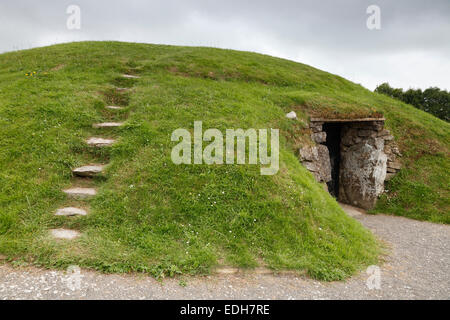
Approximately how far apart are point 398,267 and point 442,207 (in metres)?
8.07

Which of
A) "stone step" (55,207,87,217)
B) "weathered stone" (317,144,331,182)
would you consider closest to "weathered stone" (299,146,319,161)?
"weathered stone" (317,144,331,182)

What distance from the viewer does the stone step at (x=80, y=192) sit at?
7.73 meters

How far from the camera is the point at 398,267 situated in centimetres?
777

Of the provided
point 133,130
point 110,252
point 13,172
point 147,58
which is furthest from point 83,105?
point 147,58

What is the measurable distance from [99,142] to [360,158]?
13.2 metres

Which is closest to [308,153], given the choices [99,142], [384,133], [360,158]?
[360,158]

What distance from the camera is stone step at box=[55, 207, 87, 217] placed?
711 centimetres

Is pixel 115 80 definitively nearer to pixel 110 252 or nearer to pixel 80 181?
pixel 80 181

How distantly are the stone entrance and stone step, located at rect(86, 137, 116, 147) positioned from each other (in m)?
9.31

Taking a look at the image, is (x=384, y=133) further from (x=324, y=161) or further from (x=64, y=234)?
(x=64, y=234)

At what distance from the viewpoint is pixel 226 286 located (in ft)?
18.9

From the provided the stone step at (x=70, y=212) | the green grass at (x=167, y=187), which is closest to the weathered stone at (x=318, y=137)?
the green grass at (x=167, y=187)

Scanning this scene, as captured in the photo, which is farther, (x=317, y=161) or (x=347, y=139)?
(x=347, y=139)

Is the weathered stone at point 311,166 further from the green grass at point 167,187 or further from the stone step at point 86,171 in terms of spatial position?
the stone step at point 86,171
